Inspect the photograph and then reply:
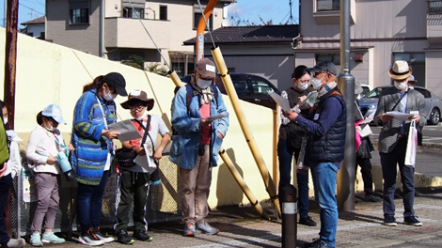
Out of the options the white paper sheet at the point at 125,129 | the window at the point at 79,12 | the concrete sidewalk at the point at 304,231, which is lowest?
the concrete sidewalk at the point at 304,231

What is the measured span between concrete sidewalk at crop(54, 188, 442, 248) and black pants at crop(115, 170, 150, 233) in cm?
24

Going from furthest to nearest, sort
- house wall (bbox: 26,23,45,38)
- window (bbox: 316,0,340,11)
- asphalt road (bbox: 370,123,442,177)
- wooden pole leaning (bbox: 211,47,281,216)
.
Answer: house wall (bbox: 26,23,45,38)
window (bbox: 316,0,340,11)
asphalt road (bbox: 370,123,442,177)
wooden pole leaning (bbox: 211,47,281,216)

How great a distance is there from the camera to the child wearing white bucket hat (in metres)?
6.65

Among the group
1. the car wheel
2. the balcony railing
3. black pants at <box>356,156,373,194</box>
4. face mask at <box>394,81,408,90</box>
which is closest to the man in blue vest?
face mask at <box>394,81,408,90</box>

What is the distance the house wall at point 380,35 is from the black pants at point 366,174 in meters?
22.3

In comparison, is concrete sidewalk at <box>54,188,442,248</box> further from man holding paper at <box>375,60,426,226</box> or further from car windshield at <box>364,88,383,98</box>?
car windshield at <box>364,88,383,98</box>

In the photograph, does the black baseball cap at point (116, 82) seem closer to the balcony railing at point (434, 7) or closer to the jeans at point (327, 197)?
the jeans at point (327, 197)

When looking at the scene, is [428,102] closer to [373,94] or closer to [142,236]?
[373,94]

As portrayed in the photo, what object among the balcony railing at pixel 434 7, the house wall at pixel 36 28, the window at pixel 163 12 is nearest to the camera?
the balcony railing at pixel 434 7

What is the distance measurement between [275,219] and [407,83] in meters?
2.47

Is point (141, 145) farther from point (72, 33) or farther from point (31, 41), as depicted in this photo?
point (72, 33)

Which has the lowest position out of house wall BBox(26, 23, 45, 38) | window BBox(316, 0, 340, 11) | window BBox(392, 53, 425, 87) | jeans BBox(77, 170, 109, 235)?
jeans BBox(77, 170, 109, 235)

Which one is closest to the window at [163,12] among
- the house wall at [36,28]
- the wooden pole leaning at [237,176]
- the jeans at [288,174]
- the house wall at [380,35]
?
the house wall at [380,35]

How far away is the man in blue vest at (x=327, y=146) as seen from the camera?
653 cm
